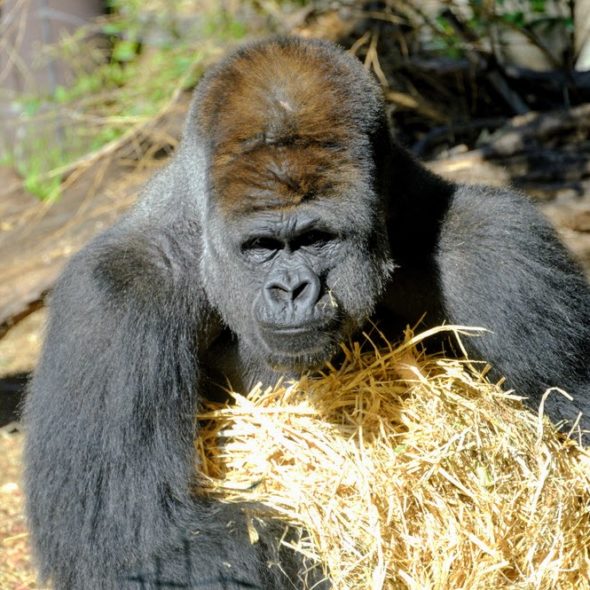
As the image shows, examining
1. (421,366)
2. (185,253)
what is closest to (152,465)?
(185,253)

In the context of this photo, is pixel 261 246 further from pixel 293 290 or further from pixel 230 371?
pixel 230 371

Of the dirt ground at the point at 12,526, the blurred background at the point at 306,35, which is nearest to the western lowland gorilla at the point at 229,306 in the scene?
the dirt ground at the point at 12,526

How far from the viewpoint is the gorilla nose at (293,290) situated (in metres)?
3.46

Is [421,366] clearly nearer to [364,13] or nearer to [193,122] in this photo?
[193,122]

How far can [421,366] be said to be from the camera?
388 cm

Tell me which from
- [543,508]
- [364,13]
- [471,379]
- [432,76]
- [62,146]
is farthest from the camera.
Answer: [62,146]

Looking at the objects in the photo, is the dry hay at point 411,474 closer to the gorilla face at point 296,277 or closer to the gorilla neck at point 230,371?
the gorilla neck at point 230,371

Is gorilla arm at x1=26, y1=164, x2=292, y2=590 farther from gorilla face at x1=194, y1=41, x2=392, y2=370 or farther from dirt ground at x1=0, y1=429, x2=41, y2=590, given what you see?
dirt ground at x1=0, y1=429, x2=41, y2=590

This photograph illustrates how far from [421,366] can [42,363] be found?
5.02 feet

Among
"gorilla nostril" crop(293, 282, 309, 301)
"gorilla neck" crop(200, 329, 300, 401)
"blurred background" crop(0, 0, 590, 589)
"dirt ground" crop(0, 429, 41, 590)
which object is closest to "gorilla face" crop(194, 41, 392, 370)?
"gorilla nostril" crop(293, 282, 309, 301)

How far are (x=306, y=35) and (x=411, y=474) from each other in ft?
14.6

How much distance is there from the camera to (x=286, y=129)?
11.6ft

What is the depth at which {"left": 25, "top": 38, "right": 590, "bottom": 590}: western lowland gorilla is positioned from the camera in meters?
3.53

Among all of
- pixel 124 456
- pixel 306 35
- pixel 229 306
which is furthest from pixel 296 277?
pixel 306 35
